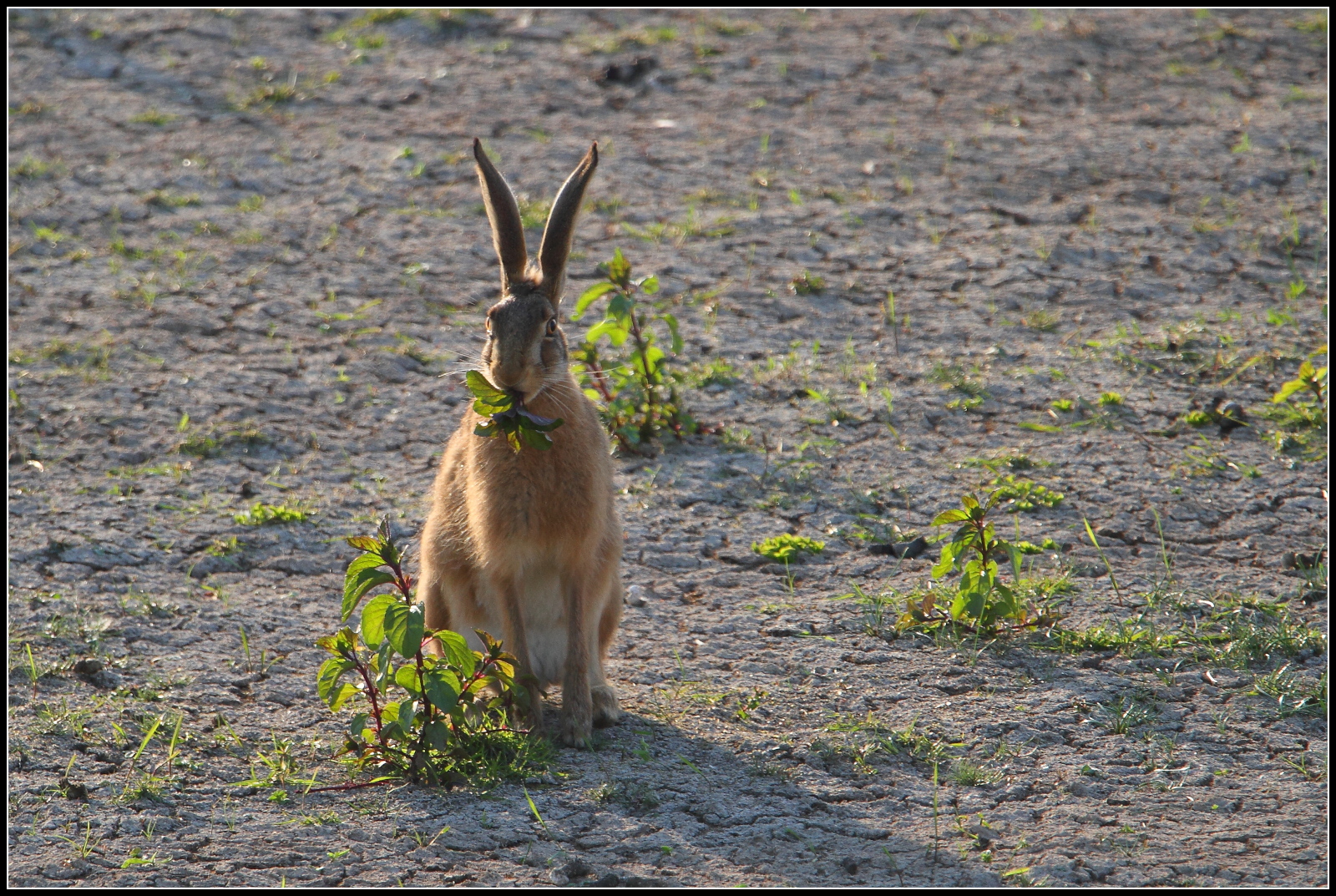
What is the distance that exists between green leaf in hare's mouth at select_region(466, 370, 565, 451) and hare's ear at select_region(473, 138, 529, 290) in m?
0.41

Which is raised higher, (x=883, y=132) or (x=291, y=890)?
(x=883, y=132)

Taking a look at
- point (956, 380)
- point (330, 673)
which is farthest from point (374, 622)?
point (956, 380)

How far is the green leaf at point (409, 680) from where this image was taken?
3.65 m

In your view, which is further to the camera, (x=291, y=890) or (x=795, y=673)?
(x=795, y=673)

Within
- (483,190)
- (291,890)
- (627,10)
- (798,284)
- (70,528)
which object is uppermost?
(627,10)

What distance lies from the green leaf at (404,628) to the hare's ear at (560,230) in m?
1.05

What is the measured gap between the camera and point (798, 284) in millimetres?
7227

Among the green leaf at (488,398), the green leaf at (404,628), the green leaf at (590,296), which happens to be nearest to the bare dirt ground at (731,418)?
the green leaf at (404,628)

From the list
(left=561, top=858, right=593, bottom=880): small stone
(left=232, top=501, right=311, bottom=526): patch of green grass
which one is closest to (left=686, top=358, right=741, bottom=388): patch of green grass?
(left=232, top=501, right=311, bottom=526): patch of green grass

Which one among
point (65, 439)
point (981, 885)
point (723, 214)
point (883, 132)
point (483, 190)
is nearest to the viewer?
point (981, 885)

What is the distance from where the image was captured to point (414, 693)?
3.67 m

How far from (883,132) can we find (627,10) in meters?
2.66

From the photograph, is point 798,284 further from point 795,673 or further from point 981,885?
point 981,885

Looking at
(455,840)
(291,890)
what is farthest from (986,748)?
(291,890)
